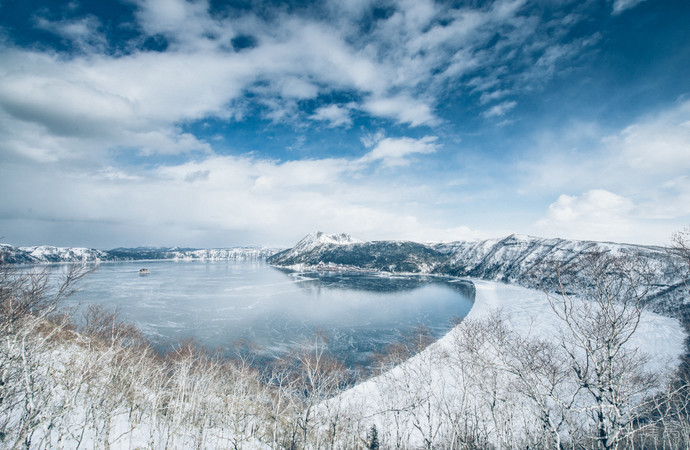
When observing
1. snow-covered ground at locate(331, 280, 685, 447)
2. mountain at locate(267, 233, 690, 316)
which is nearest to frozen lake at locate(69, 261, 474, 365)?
snow-covered ground at locate(331, 280, 685, 447)

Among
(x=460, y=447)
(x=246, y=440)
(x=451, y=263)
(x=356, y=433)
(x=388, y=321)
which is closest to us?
(x=246, y=440)

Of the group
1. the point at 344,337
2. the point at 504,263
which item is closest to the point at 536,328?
the point at 344,337

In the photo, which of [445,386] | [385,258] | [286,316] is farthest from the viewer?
[385,258]

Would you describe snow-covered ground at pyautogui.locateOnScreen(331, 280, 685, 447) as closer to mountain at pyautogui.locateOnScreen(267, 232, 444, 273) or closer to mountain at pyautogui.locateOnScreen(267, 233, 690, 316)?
mountain at pyautogui.locateOnScreen(267, 233, 690, 316)

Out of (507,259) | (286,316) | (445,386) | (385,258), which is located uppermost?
(507,259)

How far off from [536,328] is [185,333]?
150 ft

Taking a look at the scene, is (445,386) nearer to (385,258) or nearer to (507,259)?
(507,259)

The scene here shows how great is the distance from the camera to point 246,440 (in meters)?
12.3

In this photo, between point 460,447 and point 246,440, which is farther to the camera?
point 460,447

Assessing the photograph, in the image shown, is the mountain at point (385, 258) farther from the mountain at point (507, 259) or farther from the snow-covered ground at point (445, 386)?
the snow-covered ground at point (445, 386)

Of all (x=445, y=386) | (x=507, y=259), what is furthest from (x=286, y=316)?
(x=507, y=259)

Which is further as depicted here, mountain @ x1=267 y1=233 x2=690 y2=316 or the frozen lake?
mountain @ x1=267 y1=233 x2=690 y2=316

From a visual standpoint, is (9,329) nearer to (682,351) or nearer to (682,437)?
(682,437)

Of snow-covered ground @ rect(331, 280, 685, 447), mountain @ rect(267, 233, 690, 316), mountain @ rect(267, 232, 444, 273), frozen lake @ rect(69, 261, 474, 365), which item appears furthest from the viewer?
mountain @ rect(267, 232, 444, 273)
